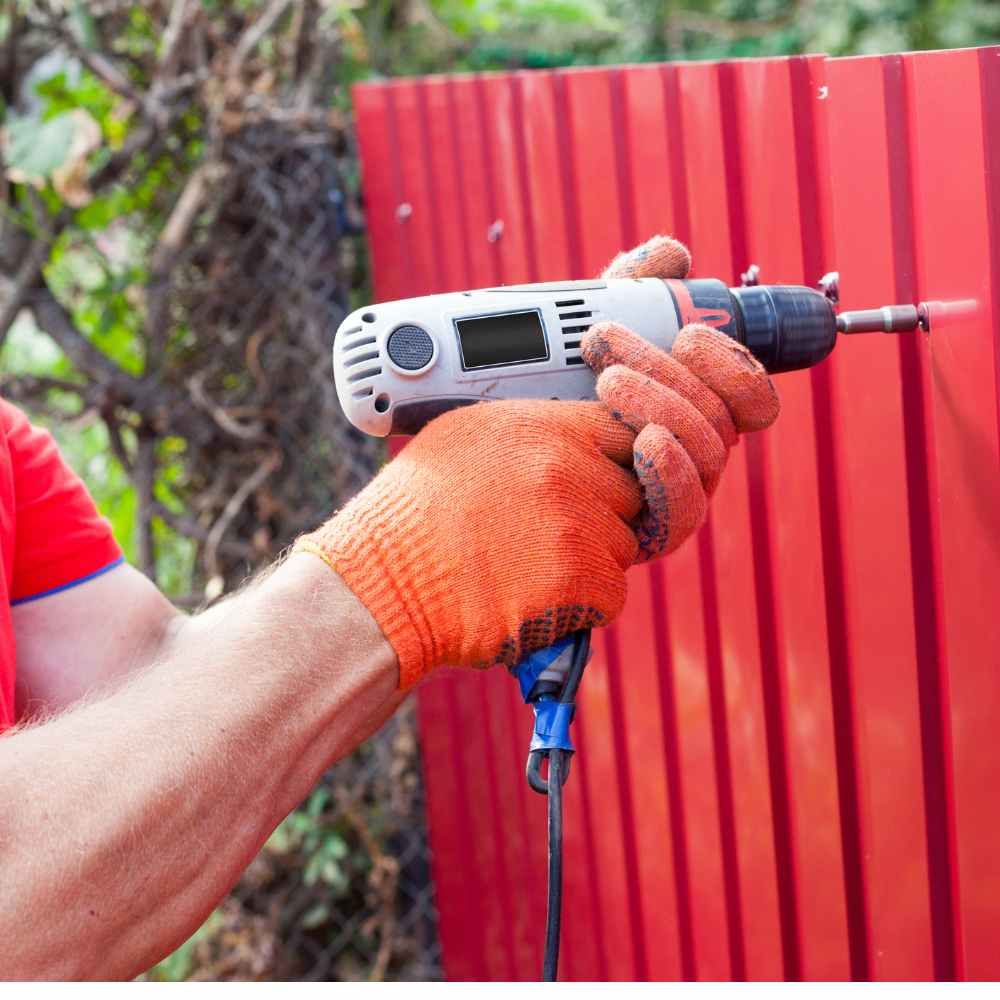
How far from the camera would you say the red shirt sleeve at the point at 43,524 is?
5.44 feet

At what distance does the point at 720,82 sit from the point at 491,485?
844mm

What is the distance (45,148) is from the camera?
10.3ft

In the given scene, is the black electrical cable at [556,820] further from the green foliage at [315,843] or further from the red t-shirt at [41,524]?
the green foliage at [315,843]

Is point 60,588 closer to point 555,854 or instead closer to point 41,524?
point 41,524

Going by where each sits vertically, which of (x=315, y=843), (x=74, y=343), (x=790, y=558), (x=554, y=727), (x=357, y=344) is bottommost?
(x=315, y=843)

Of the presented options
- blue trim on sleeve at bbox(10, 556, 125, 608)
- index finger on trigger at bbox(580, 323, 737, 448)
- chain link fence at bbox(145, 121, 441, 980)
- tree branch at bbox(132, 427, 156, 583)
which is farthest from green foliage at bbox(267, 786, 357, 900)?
index finger on trigger at bbox(580, 323, 737, 448)

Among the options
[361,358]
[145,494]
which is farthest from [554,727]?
[145,494]

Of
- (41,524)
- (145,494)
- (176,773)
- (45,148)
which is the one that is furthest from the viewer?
(145,494)

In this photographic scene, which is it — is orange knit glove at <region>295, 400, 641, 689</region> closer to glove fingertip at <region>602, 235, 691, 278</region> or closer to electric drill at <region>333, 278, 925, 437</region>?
electric drill at <region>333, 278, 925, 437</region>

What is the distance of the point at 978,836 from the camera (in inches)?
50.2

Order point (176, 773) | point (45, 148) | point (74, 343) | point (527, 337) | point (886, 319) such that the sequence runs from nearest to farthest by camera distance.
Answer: point (176, 773) → point (886, 319) → point (527, 337) → point (45, 148) → point (74, 343)

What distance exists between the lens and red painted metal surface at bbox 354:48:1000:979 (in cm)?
125

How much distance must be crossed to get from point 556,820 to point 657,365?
0.53 meters

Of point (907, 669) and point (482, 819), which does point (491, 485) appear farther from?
point (482, 819)
